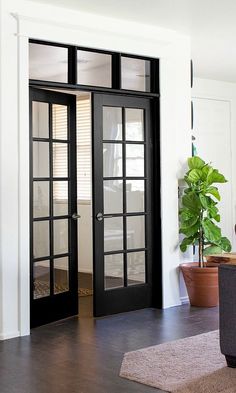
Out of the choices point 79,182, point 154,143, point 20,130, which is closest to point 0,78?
point 20,130

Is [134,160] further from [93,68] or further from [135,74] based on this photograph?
[93,68]

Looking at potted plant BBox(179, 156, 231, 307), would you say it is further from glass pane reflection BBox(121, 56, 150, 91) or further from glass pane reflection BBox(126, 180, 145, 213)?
glass pane reflection BBox(121, 56, 150, 91)

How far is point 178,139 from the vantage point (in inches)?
261

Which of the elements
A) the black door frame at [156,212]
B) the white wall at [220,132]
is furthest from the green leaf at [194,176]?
the white wall at [220,132]

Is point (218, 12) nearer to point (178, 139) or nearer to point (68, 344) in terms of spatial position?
point (178, 139)

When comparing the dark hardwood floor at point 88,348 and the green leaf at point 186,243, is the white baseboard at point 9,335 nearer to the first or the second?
the dark hardwood floor at point 88,348

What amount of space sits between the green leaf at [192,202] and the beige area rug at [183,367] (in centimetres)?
167

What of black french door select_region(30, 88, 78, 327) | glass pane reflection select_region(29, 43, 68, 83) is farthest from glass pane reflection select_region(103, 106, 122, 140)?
glass pane reflection select_region(29, 43, 68, 83)

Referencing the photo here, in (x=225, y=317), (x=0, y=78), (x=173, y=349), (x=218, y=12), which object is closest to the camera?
(x=225, y=317)

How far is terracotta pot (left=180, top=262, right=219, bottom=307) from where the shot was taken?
20.9 feet

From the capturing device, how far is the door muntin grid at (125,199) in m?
6.14

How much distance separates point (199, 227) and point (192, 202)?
0.87 ft

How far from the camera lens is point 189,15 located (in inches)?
232

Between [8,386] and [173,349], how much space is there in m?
1.33
